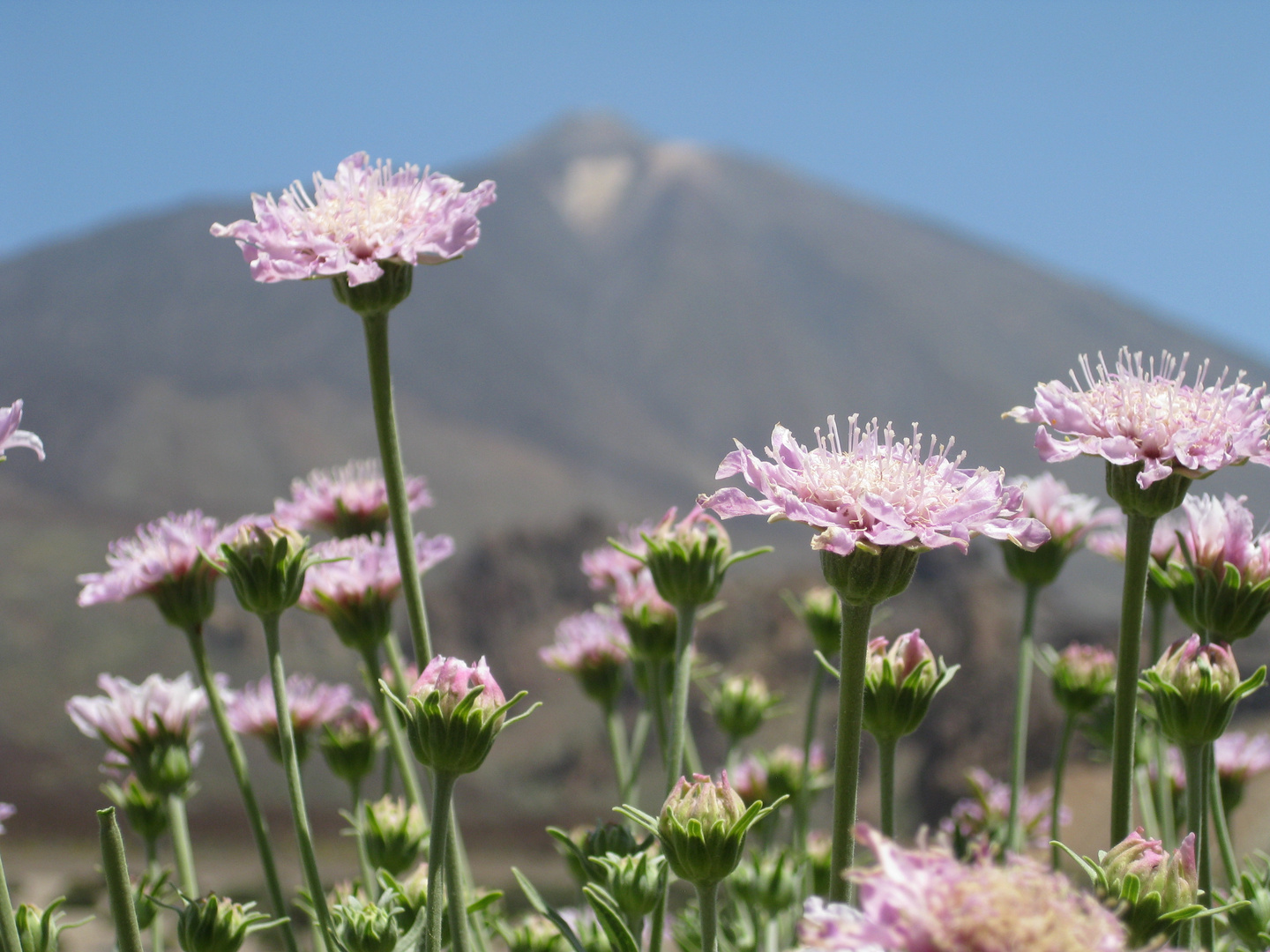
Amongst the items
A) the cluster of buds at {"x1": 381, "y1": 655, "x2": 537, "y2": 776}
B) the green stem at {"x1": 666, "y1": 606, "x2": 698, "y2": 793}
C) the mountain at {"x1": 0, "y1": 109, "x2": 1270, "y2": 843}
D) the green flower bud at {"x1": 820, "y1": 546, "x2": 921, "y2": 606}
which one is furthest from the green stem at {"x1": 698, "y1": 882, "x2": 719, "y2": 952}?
the mountain at {"x1": 0, "y1": 109, "x2": 1270, "y2": 843}

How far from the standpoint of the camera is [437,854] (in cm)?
145

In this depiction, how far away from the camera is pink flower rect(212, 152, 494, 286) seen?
5.50 feet

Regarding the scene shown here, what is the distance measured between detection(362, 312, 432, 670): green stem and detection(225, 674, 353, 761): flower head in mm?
1068

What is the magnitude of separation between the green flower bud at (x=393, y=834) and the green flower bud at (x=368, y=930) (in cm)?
48

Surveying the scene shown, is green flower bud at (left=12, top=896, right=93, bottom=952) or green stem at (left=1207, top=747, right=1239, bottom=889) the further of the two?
green stem at (left=1207, top=747, right=1239, bottom=889)

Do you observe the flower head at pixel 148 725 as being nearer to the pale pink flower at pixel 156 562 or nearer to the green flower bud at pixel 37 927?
the pale pink flower at pixel 156 562

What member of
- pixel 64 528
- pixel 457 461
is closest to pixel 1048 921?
pixel 64 528

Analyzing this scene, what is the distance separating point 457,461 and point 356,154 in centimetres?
3819

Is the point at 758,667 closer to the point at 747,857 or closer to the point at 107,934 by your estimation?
the point at 107,934

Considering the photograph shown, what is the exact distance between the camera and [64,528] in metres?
18.9

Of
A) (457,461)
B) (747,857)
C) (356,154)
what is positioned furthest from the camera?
(457,461)

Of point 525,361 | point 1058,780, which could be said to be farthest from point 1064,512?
point 525,361

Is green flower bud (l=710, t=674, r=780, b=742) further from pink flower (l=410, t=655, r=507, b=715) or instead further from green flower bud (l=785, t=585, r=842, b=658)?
pink flower (l=410, t=655, r=507, b=715)

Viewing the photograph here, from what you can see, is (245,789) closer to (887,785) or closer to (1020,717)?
(887,785)
